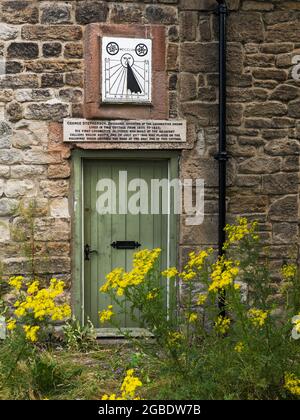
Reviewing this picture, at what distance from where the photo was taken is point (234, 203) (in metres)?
6.15

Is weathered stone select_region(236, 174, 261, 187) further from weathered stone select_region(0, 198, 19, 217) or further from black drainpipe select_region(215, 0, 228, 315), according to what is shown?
weathered stone select_region(0, 198, 19, 217)

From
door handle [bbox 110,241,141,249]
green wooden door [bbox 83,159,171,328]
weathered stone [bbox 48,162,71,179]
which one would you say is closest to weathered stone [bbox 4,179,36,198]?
weathered stone [bbox 48,162,71,179]

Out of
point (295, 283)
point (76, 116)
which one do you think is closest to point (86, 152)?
point (76, 116)

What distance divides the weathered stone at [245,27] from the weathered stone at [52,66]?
1.77 meters

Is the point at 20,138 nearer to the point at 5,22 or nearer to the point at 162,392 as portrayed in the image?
the point at 5,22

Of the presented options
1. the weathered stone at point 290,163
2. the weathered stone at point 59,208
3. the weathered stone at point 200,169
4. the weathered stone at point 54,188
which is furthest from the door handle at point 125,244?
the weathered stone at point 290,163

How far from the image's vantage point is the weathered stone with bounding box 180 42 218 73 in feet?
19.7

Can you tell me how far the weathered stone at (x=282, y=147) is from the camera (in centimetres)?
617

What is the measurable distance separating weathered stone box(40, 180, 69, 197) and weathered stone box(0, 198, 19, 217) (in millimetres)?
331

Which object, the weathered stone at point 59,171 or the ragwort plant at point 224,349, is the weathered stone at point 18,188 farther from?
the ragwort plant at point 224,349

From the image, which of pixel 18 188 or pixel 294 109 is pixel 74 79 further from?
pixel 294 109

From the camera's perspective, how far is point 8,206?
5.89 m

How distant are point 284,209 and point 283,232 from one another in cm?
27

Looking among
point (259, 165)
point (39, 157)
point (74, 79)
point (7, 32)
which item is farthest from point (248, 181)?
point (7, 32)
